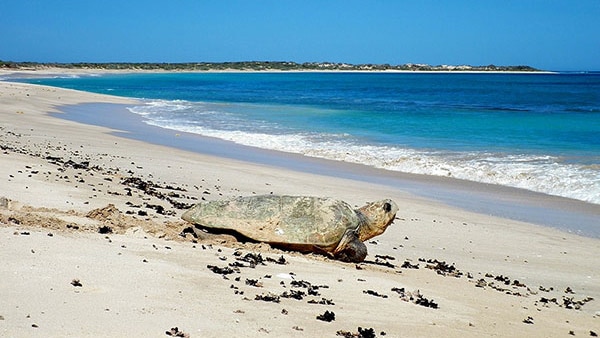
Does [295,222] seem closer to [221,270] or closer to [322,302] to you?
[221,270]

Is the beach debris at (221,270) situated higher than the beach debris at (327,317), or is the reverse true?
the beach debris at (327,317)

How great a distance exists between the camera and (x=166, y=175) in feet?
43.9

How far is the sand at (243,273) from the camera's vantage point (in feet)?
15.4

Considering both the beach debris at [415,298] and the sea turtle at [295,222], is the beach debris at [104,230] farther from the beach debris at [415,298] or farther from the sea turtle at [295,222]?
the beach debris at [415,298]

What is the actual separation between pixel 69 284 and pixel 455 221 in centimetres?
716

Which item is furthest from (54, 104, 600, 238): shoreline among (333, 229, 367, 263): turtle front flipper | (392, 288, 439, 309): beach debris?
(392, 288, 439, 309): beach debris

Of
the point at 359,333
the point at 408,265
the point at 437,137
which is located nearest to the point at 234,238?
the point at 408,265

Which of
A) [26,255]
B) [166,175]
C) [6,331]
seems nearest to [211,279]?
[26,255]

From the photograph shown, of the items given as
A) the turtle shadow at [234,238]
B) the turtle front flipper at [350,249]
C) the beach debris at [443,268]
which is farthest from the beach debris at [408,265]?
the turtle shadow at [234,238]

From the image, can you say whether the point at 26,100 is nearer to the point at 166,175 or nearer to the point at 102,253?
the point at 166,175

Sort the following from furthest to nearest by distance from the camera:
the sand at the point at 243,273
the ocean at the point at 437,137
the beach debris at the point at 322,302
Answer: the ocean at the point at 437,137 < the beach debris at the point at 322,302 < the sand at the point at 243,273

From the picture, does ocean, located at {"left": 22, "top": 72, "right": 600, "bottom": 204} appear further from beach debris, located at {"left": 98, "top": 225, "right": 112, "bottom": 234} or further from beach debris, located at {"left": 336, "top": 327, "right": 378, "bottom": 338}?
beach debris, located at {"left": 336, "top": 327, "right": 378, "bottom": 338}

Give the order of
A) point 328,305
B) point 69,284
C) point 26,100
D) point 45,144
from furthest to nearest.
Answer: point 26,100, point 45,144, point 328,305, point 69,284

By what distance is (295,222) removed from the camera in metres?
7.75
